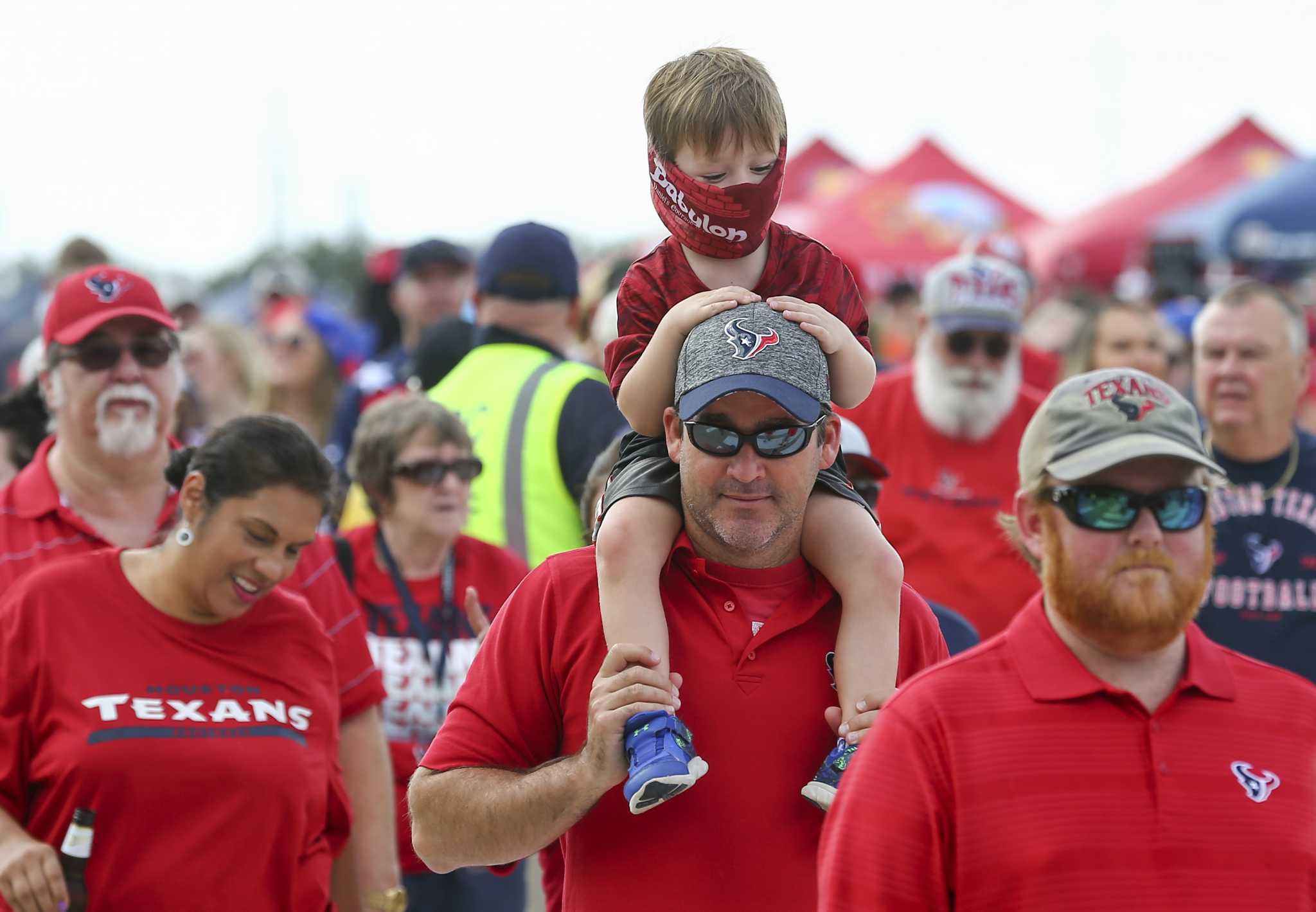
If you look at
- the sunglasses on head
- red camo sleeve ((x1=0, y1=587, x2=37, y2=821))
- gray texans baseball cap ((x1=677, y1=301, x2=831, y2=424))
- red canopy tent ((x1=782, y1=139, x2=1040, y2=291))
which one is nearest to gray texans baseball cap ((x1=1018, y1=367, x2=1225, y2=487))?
gray texans baseball cap ((x1=677, y1=301, x2=831, y2=424))

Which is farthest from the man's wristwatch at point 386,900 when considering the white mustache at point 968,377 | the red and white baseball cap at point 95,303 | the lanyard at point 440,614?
the white mustache at point 968,377

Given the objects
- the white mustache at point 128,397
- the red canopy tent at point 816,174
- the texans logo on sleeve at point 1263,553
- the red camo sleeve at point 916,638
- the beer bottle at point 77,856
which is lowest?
the beer bottle at point 77,856

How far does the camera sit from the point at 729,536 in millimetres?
3168

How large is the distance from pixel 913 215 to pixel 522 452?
1734 centimetres

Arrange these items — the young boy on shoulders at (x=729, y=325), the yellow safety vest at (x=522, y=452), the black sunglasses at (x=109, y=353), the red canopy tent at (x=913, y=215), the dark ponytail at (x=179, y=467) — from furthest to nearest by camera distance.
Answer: the red canopy tent at (x=913, y=215) → the yellow safety vest at (x=522, y=452) → the black sunglasses at (x=109, y=353) → the dark ponytail at (x=179, y=467) → the young boy on shoulders at (x=729, y=325)

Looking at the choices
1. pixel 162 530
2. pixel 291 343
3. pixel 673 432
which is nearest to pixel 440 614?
pixel 162 530

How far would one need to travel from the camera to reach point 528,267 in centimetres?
594

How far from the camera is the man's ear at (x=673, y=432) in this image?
3.25m

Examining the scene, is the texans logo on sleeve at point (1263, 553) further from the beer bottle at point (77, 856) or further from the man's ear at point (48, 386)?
the man's ear at point (48, 386)

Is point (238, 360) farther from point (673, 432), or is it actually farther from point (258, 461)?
point (673, 432)

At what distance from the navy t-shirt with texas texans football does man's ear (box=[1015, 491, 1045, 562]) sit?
2.93 m

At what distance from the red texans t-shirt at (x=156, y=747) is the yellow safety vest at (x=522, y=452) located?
152 cm

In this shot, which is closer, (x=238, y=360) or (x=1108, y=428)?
(x=1108, y=428)

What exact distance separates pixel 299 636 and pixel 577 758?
1320mm
